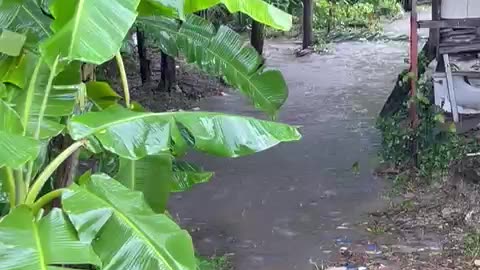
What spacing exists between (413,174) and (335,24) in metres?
13.2

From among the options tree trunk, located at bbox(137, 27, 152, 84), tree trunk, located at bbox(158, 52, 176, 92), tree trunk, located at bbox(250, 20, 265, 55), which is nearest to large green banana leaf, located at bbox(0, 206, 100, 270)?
tree trunk, located at bbox(158, 52, 176, 92)

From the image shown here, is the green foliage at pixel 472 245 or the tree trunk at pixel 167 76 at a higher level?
the tree trunk at pixel 167 76

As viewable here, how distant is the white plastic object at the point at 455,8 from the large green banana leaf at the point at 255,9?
5016 millimetres

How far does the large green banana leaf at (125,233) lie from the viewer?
7.32 ft

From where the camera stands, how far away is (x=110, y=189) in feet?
8.13

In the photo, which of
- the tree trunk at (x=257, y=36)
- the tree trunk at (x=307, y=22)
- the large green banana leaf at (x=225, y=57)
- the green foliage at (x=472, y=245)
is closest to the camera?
the large green banana leaf at (x=225, y=57)

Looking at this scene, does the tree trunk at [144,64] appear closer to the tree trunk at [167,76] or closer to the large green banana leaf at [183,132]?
the tree trunk at [167,76]

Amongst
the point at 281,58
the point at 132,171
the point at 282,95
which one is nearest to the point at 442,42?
the point at 282,95

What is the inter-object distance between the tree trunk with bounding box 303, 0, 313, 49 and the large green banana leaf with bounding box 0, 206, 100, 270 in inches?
514

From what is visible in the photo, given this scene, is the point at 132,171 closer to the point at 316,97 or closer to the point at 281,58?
the point at 316,97

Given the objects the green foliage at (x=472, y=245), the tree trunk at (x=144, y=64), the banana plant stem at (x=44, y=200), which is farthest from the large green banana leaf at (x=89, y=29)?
the tree trunk at (x=144, y=64)

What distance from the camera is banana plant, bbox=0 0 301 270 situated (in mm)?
2205

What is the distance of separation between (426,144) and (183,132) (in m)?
4.15

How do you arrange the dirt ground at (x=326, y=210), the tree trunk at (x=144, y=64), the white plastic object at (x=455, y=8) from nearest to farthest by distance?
the dirt ground at (x=326, y=210)
the white plastic object at (x=455, y=8)
the tree trunk at (x=144, y=64)
